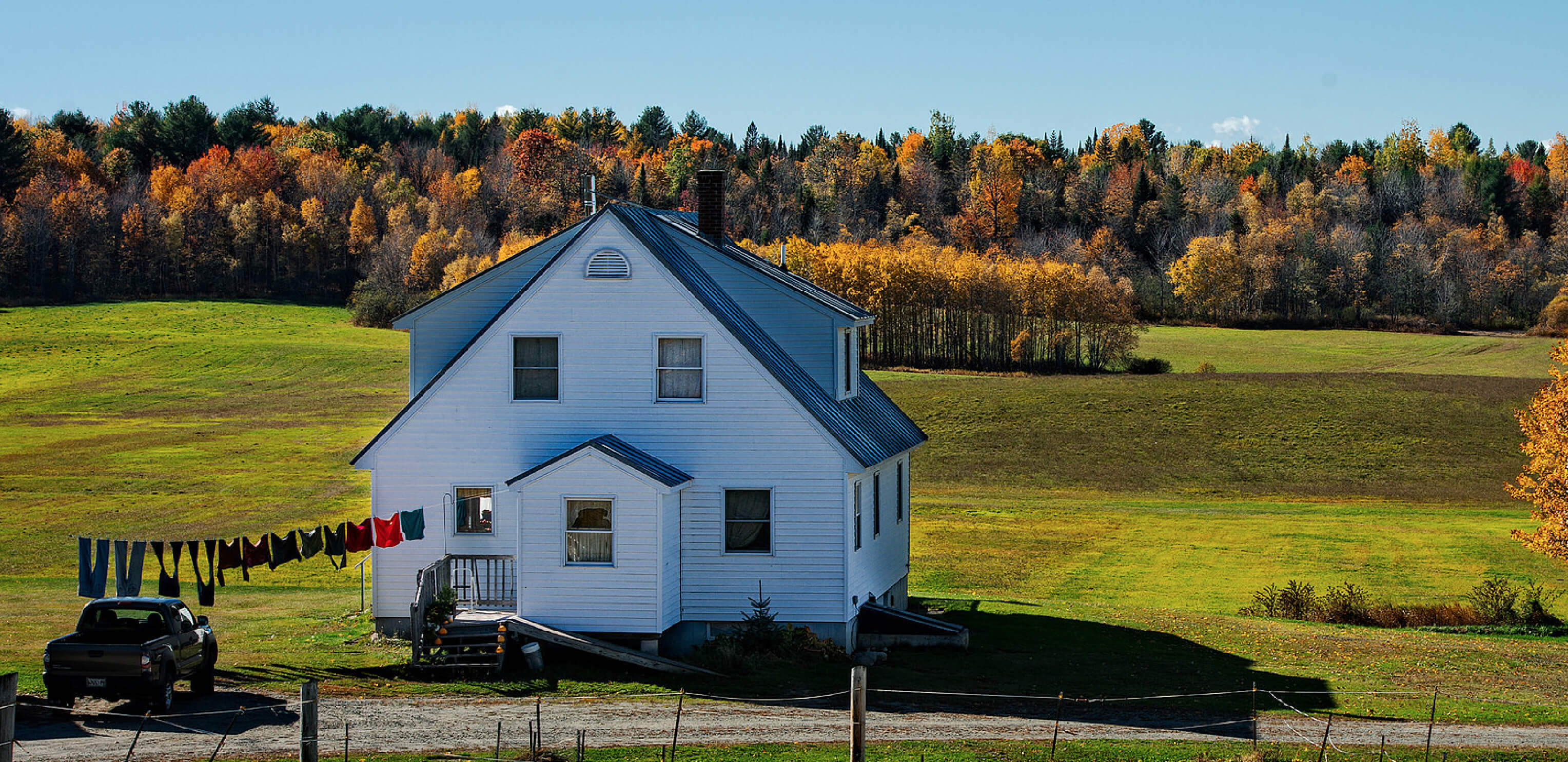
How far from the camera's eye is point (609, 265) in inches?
1079

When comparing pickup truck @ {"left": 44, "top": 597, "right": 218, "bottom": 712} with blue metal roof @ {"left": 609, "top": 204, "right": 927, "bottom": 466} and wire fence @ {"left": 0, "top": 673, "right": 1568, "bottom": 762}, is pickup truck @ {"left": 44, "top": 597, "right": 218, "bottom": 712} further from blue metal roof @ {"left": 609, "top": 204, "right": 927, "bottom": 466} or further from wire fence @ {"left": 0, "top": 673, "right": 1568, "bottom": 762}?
blue metal roof @ {"left": 609, "top": 204, "right": 927, "bottom": 466}

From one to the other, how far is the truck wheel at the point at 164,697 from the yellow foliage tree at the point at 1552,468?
32.9m

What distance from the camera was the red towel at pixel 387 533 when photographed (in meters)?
26.8

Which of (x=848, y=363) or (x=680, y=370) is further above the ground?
(x=848, y=363)

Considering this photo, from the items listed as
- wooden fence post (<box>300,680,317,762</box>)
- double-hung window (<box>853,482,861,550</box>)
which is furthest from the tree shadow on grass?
wooden fence post (<box>300,680,317,762</box>)

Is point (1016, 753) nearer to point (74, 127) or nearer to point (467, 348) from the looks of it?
point (467, 348)

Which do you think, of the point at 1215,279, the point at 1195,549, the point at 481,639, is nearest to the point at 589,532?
the point at 481,639

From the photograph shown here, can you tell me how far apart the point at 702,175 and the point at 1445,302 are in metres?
129

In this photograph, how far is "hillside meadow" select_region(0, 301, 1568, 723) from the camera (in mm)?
26500

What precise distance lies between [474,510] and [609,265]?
5.74 metres

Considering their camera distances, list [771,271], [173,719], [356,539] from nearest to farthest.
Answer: [173,719], [356,539], [771,271]

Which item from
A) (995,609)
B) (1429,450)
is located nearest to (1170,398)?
(1429,450)

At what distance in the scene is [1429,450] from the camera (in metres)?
72.3

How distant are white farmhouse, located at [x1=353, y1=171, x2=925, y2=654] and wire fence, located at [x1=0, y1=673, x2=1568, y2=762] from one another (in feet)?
13.4
